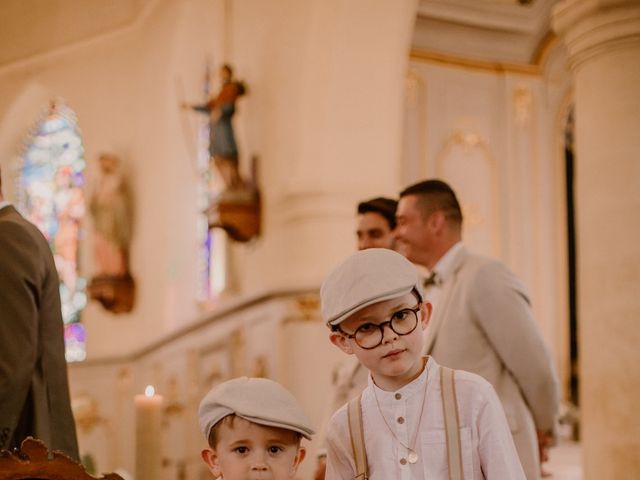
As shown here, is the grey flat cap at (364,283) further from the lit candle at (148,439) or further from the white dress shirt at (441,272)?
the white dress shirt at (441,272)

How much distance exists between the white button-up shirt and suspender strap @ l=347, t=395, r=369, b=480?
1cm

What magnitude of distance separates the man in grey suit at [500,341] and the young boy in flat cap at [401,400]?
4.57ft

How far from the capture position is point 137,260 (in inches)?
557

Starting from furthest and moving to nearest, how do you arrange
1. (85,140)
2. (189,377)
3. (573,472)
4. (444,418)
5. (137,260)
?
(85,140)
(137,260)
(189,377)
(573,472)
(444,418)

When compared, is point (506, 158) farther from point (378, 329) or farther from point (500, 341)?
point (378, 329)

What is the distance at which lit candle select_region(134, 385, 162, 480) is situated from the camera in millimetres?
2973

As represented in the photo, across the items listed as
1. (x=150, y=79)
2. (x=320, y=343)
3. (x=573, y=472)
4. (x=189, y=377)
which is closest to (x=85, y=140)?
(x=150, y=79)

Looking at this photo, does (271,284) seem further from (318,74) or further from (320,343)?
(318,74)

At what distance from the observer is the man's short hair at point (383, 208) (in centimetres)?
470

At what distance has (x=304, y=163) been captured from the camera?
9.48 meters

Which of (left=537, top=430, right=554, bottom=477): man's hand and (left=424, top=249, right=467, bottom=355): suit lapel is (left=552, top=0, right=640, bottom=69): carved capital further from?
(left=537, top=430, right=554, bottom=477): man's hand

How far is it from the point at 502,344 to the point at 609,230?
2.70 ft

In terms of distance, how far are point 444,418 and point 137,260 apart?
39.1 feet

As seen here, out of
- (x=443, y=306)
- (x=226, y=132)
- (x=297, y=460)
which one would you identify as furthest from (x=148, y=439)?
(x=226, y=132)
